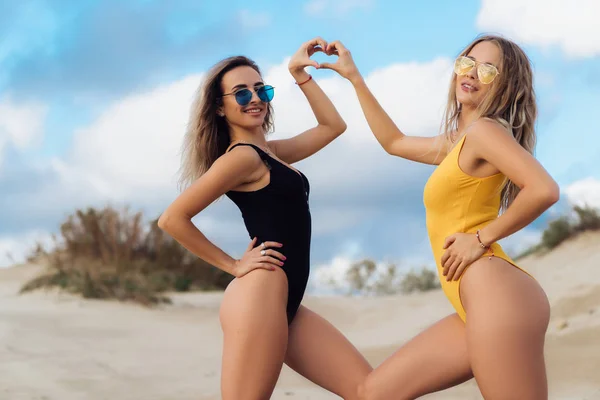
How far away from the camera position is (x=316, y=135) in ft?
13.5

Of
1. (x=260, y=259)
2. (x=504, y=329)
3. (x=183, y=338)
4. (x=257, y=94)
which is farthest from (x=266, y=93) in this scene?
(x=183, y=338)

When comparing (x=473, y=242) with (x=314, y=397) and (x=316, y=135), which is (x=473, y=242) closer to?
(x=316, y=135)

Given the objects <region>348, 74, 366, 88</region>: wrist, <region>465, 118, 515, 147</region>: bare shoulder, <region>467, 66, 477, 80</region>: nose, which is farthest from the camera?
<region>348, 74, 366, 88</region>: wrist

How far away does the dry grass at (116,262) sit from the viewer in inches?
408

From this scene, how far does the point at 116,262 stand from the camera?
1123 centimetres

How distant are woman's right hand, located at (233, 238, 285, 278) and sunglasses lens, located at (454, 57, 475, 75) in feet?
3.65

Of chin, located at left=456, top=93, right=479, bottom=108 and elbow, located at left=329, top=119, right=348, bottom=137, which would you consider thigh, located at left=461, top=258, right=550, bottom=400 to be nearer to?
chin, located at left=456, top=93, right=479, bottom=108

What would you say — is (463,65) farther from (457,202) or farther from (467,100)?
(457,202)

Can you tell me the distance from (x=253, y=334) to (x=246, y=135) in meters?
1.00

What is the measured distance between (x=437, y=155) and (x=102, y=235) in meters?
8.53

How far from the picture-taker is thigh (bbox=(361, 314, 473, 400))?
333 cm

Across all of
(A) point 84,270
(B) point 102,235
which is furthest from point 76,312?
(B) point 102,235

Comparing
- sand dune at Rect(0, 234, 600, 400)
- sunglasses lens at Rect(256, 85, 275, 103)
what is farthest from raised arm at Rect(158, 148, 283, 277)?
sand dune at Rect(0, 234, 600, 400)

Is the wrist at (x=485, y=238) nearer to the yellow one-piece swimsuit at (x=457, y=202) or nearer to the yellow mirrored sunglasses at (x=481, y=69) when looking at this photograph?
the yellow one-piece swimsuit at (x=457, y=202)
